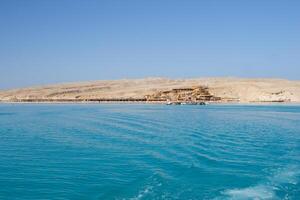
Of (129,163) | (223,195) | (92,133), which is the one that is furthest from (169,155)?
(92,133)

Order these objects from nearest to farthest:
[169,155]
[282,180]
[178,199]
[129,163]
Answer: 1. [178,199]
2. [282,180]
3. [129,163]
4. [169,155]

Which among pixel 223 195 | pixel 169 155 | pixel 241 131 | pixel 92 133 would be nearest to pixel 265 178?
pixel 223 195

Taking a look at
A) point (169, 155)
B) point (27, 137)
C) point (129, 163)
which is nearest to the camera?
point (129, 163)

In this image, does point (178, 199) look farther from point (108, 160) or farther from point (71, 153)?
point (71, 153)

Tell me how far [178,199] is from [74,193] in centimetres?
433

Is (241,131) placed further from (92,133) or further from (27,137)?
(27,137)

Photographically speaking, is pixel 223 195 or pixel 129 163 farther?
pixel 129 163

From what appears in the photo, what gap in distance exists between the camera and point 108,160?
23281 millimetres

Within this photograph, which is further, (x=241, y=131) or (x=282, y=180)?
(x=241, y=131)

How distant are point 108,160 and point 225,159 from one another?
22.3ft

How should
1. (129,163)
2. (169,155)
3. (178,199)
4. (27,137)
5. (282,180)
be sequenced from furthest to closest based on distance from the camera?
(27,137), (169,155), (129,163), (282,180), (178,199)

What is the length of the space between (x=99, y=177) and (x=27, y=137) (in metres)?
16.5

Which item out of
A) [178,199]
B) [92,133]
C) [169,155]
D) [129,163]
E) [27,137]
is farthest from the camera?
[92,133]

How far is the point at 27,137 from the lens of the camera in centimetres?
3366
